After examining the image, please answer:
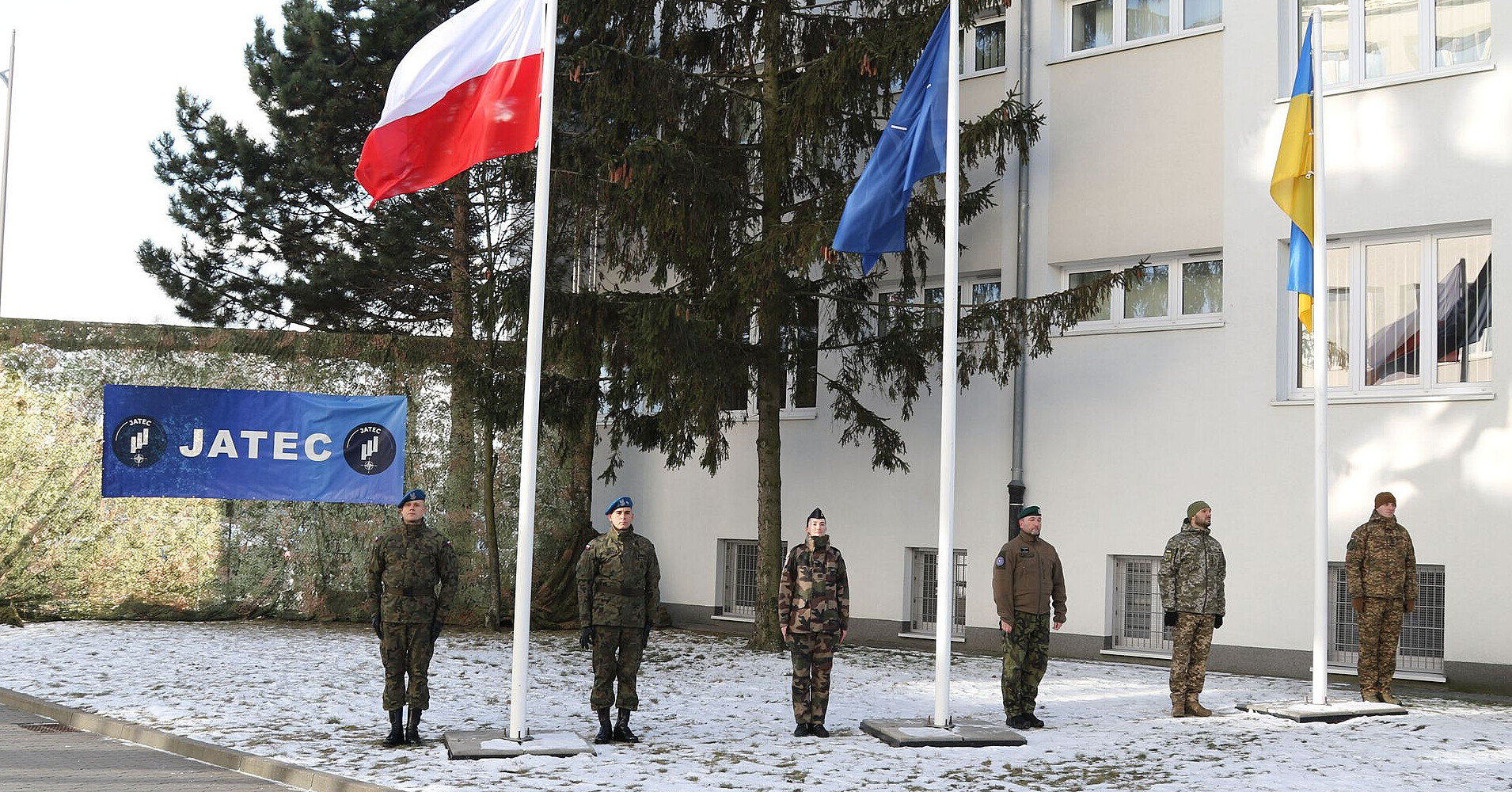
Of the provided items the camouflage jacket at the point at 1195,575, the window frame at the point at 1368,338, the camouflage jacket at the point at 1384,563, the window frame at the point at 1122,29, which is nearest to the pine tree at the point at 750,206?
the window frame at the point at 1122,29

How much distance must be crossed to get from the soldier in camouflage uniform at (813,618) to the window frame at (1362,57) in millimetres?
8620

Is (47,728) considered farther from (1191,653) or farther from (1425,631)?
(1425,631)

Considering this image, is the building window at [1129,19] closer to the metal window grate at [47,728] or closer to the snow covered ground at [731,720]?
the snow covered ground at [731,720]

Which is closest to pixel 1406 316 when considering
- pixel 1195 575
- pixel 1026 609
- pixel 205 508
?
pixel 1195 575

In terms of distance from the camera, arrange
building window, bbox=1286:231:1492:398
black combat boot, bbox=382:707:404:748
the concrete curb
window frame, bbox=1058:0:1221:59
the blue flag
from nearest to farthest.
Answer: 1. the concrete curb
2. black combat boot, bbox=382:707:404:748
3. the blue flag
4. building window, bbox=1286:231:1492:398
5. window frame, bbox=1058:0:1221:59

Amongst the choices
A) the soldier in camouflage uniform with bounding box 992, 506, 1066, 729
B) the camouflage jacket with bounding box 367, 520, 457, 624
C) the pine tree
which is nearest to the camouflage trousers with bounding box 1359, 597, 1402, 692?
the soldier in camouflage uniform with bounding box 992, 506, 1066, 729

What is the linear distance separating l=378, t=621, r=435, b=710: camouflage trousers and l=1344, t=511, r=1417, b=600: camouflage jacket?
8.80m

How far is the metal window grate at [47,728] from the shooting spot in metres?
11.9

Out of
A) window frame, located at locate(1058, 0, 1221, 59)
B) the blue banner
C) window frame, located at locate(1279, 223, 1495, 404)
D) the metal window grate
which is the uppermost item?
window frame, located at locate(1058, 0, 1221, 59)

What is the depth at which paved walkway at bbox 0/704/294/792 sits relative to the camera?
9.49 meters

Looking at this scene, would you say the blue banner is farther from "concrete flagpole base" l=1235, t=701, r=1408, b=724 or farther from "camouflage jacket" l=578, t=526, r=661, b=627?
"concrete flagpole base" l=1235, t=701, r=1408, b=724

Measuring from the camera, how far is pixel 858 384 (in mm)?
18891

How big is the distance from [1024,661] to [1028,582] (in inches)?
28.0

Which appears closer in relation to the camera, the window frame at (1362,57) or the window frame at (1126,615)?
the window frame at (1362,57)
